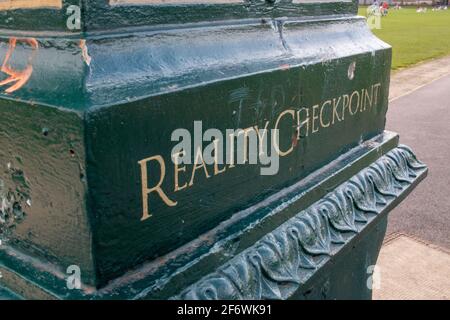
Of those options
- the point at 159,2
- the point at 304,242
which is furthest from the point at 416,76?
the point at 159,2

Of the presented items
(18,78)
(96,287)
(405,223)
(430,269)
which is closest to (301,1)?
→ (18,78)

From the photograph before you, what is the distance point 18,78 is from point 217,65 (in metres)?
0.44

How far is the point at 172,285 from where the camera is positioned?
1115mm

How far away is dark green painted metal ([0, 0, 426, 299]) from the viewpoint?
1.00 metres

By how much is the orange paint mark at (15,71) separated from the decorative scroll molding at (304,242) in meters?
0.53

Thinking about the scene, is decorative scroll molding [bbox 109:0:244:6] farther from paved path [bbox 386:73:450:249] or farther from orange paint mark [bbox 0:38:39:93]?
paved path [bbox 386:73:450:249]

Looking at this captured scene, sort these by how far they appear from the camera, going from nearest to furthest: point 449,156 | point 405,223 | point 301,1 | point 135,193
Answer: point 135,193, point 301,1, point 405,223, point 449,156

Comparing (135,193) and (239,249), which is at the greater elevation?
(135,193)

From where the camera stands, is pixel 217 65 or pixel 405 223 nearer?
pixel 217 65

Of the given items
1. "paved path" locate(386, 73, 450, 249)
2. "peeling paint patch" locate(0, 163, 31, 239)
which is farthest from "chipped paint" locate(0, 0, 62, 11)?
"paved path" locate(386, 73, 450, 249)

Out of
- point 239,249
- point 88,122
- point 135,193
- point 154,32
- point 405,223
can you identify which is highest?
point 154,32

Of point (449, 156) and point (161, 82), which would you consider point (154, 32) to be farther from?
point (449, 156)

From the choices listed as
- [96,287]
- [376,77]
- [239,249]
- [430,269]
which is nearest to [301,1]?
[376,77]

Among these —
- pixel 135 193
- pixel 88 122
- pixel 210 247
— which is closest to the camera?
pixel 88 122
